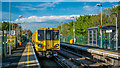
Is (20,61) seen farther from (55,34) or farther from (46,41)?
(55,34)

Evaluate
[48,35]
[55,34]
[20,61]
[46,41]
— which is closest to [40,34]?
[48,35]

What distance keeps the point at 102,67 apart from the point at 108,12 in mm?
36857

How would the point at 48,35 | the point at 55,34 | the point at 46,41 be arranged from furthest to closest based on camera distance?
the point at 55,34, the point at 48,35, the point at 46,41

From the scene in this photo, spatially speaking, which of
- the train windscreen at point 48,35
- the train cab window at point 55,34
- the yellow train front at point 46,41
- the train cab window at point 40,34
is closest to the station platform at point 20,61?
the yellow train front at point 46,41

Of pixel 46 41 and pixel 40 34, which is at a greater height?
pixel 40 34

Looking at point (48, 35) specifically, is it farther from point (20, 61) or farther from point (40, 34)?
point (20, 61)

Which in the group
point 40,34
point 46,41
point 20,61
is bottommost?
point 20,61

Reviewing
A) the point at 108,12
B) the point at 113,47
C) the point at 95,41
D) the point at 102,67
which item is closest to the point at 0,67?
the point at 102,67

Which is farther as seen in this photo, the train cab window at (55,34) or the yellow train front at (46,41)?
the train cab window at (55,34)

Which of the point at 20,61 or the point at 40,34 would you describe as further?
the point at 40,34

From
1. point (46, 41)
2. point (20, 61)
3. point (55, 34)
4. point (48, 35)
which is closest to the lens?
point (20, 61)

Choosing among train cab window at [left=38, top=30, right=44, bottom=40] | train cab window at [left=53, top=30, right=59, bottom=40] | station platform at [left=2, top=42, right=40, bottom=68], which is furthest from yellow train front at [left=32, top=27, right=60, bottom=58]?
station platform at [left=2, top=42, right=40, bottom=68]

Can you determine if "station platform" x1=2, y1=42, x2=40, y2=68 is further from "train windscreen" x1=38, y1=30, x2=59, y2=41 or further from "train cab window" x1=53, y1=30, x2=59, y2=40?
"train cab window" x1=53, y1=30, x2=59, y2=40

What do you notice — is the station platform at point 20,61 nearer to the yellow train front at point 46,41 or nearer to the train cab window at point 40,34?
the yellow train front at point 46,41
